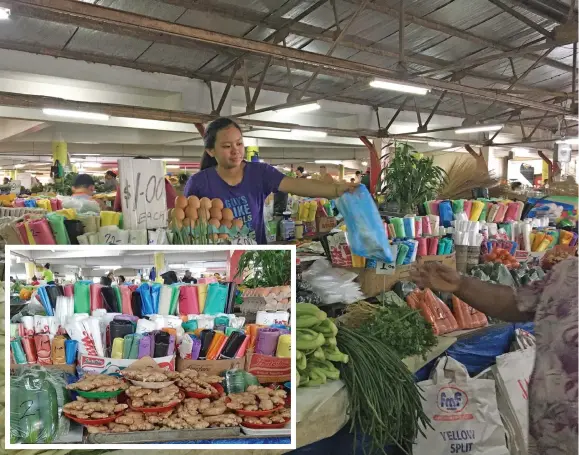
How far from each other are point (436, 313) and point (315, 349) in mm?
1183

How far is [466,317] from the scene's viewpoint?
9.41 feet

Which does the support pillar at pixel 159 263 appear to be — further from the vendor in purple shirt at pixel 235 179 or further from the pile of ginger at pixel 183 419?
the vendor in purple shirt at pixel 235 179

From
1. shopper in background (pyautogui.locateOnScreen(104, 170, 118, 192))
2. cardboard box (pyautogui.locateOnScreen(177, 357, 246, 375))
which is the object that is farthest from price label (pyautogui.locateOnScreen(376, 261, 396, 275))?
shopper in background (pyautogui.locateOnScreen(104, 170, 118, 192))

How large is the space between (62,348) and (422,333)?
1.79 metres

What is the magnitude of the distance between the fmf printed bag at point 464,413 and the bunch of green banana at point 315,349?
702 mm

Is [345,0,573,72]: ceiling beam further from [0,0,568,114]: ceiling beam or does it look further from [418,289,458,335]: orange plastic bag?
[418,289,458,335]: orange plastic bag

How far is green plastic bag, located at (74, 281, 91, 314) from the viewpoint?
103cm

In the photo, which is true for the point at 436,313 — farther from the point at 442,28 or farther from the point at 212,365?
the point at 442,28

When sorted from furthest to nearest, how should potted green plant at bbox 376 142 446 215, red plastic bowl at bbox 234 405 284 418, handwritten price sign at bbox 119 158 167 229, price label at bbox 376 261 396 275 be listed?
potted green plant at bbox 376 142 446 215
price label at bbox 376 261 396 275
handwritten price sign at bbox 119 158 167 229
red plastic bowl at bbox 234 405 284 418

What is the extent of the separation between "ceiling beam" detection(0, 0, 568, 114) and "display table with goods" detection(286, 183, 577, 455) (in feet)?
7.54

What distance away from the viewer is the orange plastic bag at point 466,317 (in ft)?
9.38

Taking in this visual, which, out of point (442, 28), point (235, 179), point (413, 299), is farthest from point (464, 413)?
point (442, 28)

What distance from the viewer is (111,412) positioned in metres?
0.98

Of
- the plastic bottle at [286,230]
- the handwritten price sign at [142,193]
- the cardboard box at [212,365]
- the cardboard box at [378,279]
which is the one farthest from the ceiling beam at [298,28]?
the cardboard box at [212,365]
